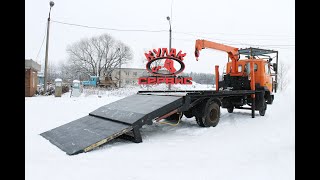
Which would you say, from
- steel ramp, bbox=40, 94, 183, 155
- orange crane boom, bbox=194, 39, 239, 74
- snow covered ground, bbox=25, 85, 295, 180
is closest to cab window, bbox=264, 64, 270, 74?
orange crane boom, bbox=194, 39, 239, 74

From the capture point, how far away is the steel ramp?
5535 mm

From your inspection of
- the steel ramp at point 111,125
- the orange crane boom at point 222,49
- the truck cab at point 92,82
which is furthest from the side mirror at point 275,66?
the truck cab at point 92,82

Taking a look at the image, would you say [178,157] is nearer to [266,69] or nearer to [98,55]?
[266,69]

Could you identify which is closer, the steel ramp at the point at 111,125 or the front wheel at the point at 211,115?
the steel ramp at the point at 111,125

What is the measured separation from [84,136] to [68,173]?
1.93 meters

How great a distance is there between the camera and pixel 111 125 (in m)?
6.28

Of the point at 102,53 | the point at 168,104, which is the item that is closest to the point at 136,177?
the point at 168,104

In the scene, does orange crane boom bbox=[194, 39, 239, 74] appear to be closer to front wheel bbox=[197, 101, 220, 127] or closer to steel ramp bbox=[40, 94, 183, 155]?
front wheel bbox=[197, 101, 220, 127]

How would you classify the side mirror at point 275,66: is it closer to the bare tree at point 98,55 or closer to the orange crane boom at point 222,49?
the orange crane boom at point 222,49

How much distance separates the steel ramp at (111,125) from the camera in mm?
5535

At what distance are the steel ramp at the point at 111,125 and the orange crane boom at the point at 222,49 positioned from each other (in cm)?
340

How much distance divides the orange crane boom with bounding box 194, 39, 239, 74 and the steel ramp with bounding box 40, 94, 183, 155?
340 cm

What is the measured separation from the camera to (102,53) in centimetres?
6625
